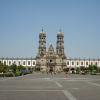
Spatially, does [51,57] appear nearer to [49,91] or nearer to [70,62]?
[70,62]

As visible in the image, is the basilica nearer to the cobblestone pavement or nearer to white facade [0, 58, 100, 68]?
white facade [0, 58, 100, 68]

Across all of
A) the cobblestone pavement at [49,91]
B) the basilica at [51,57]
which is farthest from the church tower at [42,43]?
the cobblestone pavement at [49,91]

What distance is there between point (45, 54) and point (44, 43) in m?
5.93

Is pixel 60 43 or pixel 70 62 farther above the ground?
pixel 60 43

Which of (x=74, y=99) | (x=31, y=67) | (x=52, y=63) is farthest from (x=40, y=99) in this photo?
(x=31, y=67)

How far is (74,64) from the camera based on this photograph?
11369 cm

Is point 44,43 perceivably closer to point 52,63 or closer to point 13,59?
point 52,63

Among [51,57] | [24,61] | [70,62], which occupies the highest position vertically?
[51,57]

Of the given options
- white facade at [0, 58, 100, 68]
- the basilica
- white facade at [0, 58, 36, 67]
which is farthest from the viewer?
white facade at [0, 58, 100, 68]

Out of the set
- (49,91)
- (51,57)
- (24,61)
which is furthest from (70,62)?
(49,91)

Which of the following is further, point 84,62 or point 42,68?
point 84,62

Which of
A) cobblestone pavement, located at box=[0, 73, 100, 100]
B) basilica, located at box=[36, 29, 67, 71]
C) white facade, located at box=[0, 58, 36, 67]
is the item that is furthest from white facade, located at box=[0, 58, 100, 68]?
cobblestone pavement, located at box=[0, 73, 100, 100]

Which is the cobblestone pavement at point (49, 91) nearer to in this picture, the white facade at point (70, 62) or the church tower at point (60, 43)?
the church tower at point (60, 43)

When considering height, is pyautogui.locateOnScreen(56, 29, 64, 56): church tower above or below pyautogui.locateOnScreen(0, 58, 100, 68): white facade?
above
